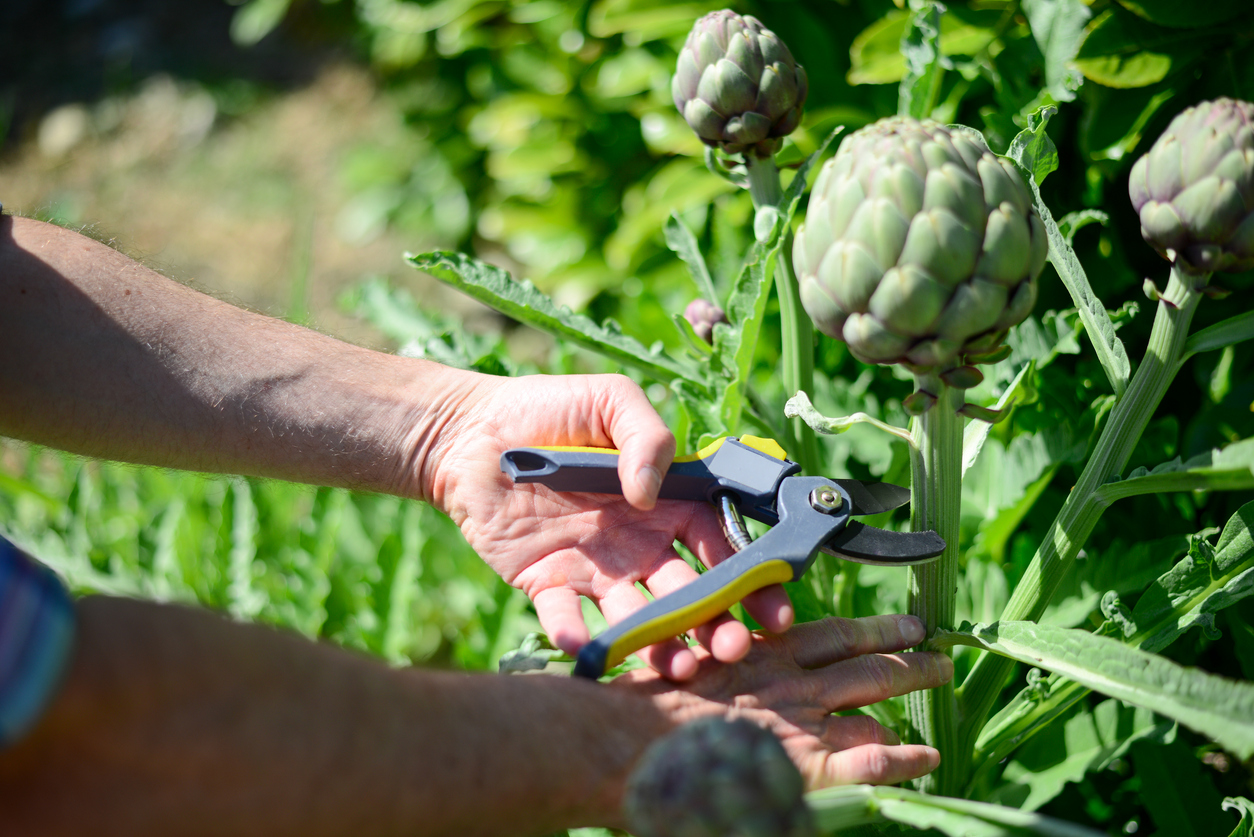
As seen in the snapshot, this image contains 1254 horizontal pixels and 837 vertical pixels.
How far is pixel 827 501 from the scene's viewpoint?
81 centimetres

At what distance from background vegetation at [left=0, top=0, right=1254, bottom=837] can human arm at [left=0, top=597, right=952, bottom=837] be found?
389 millimetres

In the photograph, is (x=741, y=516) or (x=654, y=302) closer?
(x=741, y=516)

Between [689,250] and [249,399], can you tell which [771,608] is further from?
[249,399]

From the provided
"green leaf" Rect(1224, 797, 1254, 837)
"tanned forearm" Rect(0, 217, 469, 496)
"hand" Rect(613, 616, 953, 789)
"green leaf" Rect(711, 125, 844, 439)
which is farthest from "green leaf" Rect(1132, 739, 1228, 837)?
"tanned forearm" Rect(0, 217, 469, 496)

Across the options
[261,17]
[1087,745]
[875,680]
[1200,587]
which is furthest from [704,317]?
[261,17]

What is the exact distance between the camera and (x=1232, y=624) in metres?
1.00

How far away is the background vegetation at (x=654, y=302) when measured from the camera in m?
1.02

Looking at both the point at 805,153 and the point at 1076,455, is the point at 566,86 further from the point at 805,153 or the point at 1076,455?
the point at 1076,455

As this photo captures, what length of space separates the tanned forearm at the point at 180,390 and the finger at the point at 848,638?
0.47 m

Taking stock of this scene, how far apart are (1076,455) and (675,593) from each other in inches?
19.8

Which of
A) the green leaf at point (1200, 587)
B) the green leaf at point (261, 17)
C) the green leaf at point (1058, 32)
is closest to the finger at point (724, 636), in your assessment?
the green leaf at point (1200, 587)

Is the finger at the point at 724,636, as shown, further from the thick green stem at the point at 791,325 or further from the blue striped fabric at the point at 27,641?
the blue striped fabric at the point at 27,641

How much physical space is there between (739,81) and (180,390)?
27.3 inches

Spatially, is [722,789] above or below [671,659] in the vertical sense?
above
